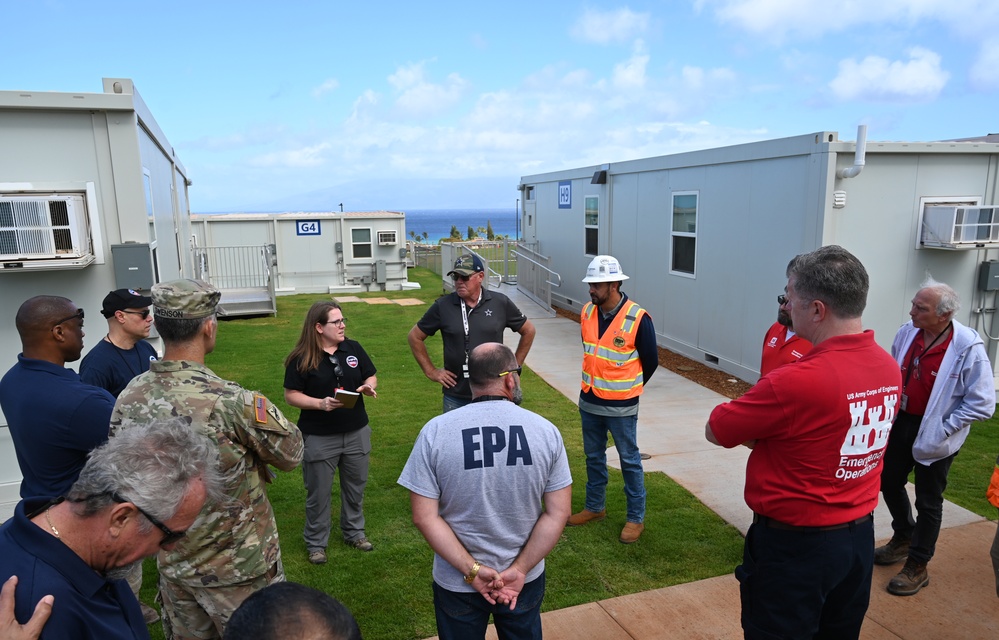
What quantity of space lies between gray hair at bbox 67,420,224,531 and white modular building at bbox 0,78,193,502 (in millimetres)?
3532

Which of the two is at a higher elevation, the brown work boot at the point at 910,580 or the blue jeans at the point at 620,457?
the blue jeans at the point at 620,457

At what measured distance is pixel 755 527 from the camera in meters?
2.71

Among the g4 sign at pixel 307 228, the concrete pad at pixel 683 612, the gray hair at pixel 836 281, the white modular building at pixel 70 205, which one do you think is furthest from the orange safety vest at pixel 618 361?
the g4 sign at pixel 307 228

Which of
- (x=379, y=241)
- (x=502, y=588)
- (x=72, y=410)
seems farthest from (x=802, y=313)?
(x=379, y=241)

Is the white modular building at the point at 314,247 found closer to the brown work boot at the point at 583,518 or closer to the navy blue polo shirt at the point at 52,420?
the brown work boot at the point at 583,518

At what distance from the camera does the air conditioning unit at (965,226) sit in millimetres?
7648

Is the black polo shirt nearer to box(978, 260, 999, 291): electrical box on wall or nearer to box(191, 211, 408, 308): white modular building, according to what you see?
box(978, 260, 999, 291): electrical box on wall

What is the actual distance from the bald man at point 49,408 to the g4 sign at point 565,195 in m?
12.3

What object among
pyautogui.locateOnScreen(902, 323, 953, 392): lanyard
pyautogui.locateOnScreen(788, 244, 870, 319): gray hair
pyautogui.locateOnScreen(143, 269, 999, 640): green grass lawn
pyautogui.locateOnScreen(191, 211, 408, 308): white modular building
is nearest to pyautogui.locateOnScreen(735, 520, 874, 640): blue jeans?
pyautogui.locateOnScreen(788, 244, 870, 319): gray hair

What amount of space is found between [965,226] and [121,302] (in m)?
8.62

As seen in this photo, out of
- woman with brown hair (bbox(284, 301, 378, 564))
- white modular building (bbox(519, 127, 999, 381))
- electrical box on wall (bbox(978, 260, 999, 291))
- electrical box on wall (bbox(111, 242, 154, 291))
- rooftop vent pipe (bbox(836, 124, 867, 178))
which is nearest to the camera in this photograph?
woman with brown hair (bbox(284, 301, 378, 564))

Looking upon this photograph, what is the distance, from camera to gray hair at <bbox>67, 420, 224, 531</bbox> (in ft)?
5.13

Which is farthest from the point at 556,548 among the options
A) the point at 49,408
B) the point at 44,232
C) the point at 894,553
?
the point at 44,232

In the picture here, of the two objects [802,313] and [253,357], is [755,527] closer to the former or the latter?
[802,313]
